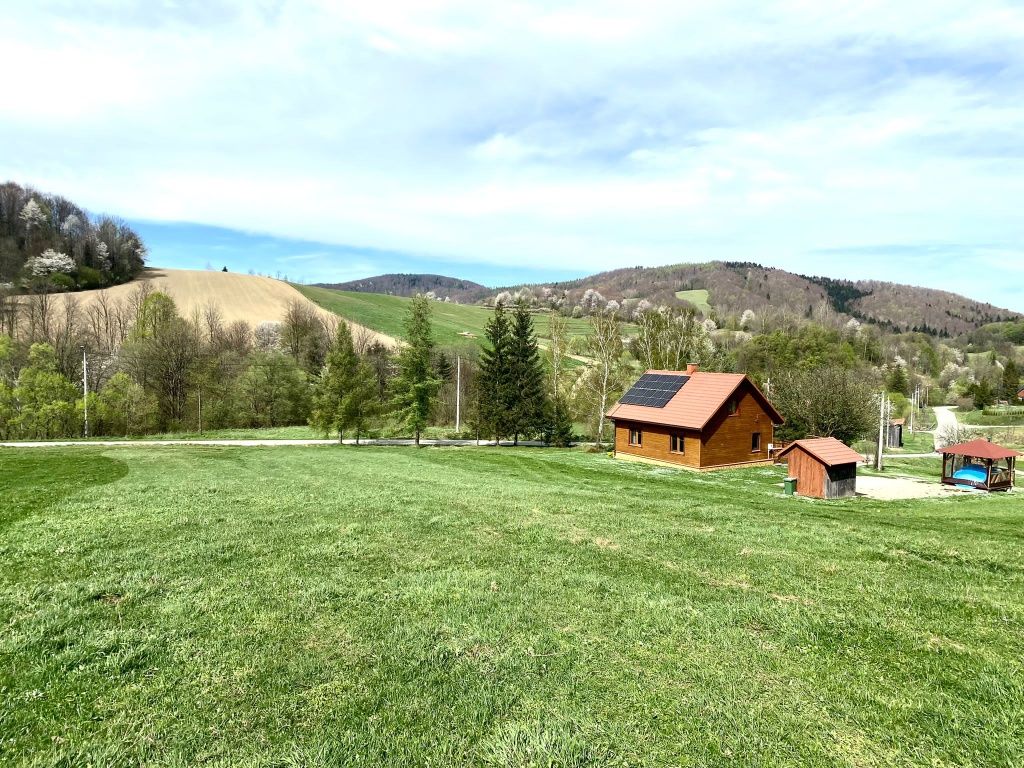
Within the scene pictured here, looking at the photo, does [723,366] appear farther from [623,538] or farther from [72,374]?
[72,374]

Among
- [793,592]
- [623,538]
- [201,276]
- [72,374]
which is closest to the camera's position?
[793,592]

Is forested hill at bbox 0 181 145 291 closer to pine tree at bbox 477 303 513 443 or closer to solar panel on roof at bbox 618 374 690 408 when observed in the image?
pine tree at bbox 477 303 513 443

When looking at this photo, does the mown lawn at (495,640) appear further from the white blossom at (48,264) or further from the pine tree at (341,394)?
the white blossom at (48,264)

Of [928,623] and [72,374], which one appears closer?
[928,623]

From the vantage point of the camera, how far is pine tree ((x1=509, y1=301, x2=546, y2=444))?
141 feet

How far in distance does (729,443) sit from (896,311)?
652 feet

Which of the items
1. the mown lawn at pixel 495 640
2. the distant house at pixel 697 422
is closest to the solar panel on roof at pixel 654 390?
the distant house at pixel 697 422

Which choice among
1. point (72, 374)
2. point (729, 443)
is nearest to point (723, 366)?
point (729, 443)

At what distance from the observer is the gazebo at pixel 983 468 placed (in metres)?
23.9

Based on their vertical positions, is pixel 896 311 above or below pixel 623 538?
above

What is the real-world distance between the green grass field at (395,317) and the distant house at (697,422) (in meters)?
44.7

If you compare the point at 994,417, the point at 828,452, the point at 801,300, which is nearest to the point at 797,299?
the point at 801,300

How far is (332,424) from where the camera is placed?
3806cm

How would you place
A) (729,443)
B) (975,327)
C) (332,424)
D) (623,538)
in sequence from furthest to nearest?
(975,327), (332,424), (729,443), (623,538)
